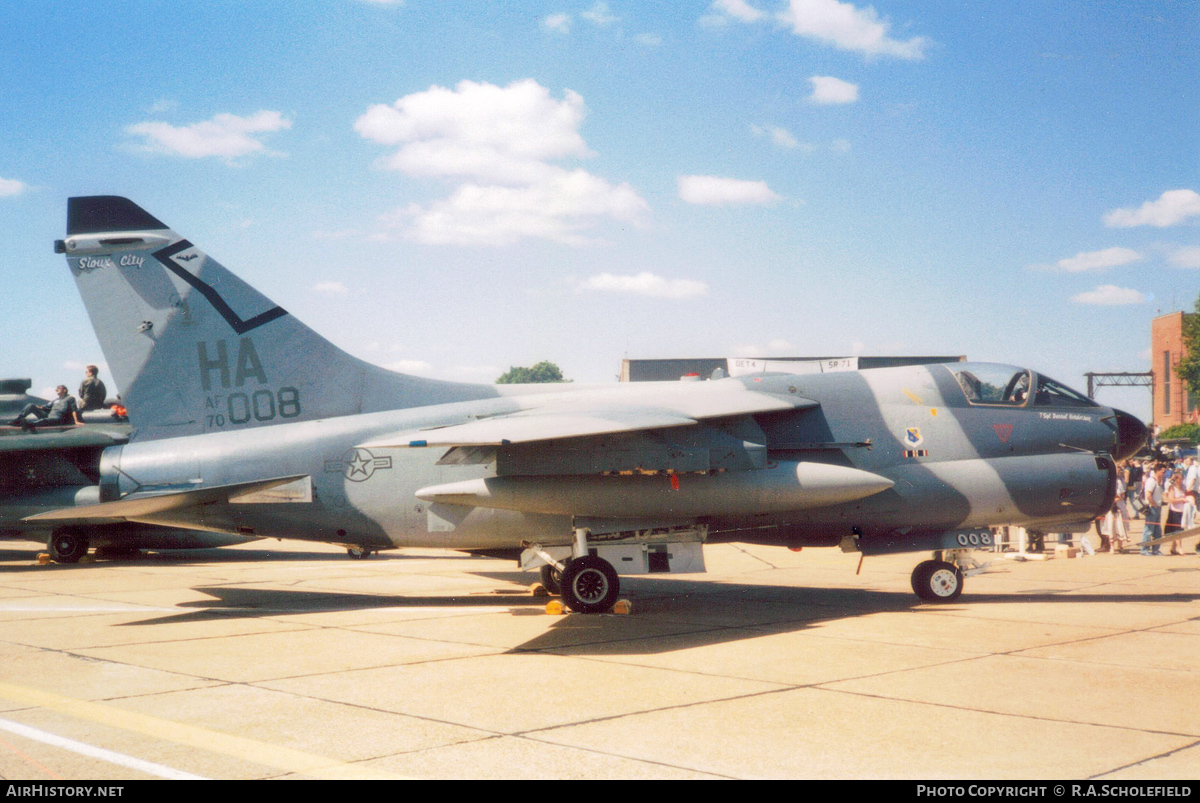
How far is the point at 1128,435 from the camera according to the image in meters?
12.8

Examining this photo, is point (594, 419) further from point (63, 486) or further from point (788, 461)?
point (63, 486)

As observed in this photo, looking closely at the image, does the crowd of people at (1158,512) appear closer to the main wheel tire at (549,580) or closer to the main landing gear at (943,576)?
the main landing gear at (943,576)

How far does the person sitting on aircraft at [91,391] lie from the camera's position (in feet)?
69.4

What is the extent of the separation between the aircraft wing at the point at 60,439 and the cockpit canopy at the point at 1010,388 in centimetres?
1536

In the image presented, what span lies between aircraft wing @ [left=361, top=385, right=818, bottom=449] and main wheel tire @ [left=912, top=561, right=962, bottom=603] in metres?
2.75

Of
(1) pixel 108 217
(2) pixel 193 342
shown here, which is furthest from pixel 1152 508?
(1) pixel 108 217

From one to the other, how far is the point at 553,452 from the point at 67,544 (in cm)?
1374

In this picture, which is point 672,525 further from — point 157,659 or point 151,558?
point 151,558

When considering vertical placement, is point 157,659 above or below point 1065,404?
Answer: below

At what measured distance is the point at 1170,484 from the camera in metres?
20.7

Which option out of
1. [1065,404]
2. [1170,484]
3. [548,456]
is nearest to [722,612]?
[548,456]

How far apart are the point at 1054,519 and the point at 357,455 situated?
910 cm

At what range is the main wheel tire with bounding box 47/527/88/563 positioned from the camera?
65.0 ft

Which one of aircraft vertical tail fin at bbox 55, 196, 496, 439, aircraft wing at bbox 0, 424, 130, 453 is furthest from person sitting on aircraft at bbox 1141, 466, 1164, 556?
aircraft wing at bbox 0, 424, 130, 453
